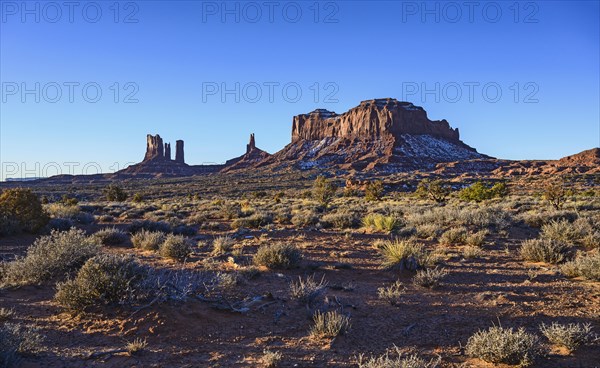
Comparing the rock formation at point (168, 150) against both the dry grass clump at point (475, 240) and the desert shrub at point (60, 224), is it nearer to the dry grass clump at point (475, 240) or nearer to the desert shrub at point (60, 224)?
the desert shrub at point (60, 224)

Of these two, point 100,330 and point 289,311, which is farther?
point 289,311

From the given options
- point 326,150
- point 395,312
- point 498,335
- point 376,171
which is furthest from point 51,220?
point 326,150

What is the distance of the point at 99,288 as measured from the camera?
19.6ft

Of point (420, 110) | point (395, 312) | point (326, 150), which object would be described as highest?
point (420, 110)

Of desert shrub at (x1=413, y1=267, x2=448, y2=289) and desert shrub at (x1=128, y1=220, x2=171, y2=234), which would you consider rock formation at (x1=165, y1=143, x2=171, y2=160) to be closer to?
desert shrub at (x1=128, y1=220, x2=171, y2=234)

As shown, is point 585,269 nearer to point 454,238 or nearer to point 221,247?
point 454,238

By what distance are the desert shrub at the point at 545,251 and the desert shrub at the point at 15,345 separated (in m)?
9.89

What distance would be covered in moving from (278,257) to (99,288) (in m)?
3.86

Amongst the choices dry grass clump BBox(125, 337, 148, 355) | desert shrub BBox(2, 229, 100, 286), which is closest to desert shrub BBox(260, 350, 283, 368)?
dry grass clump BBox(125, 337, 148, 355)

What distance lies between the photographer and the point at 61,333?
5285mm

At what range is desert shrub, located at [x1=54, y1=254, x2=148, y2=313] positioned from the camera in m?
5.90

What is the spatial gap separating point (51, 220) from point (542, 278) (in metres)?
17.9

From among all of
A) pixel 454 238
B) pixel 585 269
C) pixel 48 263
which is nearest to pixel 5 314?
pixel 48 263

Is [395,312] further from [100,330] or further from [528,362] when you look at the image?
[100,330]
